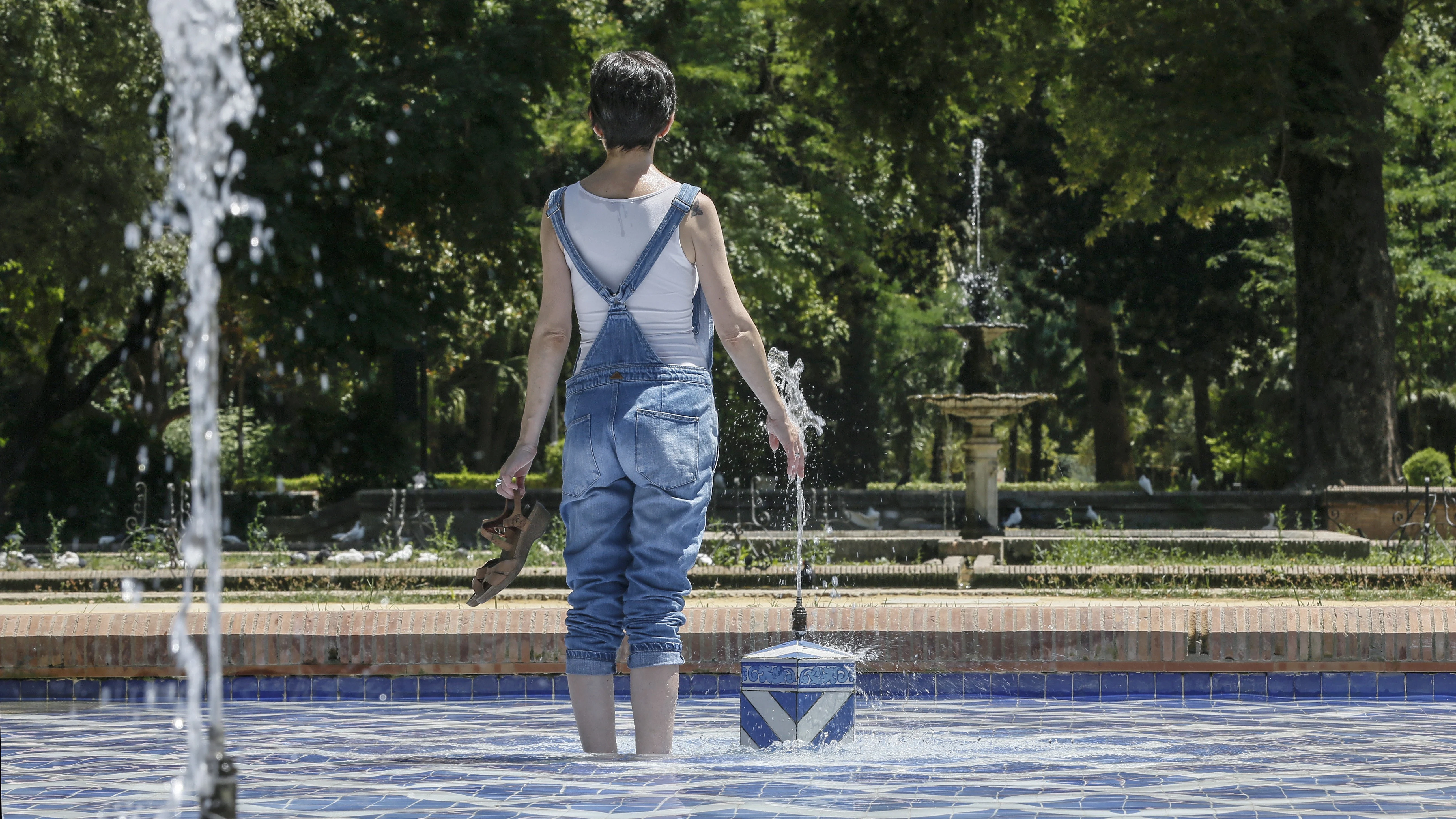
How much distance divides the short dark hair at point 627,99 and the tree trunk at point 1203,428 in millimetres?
35594

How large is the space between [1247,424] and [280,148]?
2538 centimetres

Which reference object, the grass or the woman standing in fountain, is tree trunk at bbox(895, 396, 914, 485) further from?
the woman standing in fountain

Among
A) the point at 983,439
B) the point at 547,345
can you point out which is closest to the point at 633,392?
the point at 547,345

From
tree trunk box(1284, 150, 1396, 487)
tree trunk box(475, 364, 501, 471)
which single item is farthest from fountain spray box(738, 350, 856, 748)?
tree trunk box(475, 364, 501, 471)

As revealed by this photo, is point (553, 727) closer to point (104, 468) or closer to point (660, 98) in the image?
point (660, 98)

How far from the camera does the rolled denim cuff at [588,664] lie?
4172mm

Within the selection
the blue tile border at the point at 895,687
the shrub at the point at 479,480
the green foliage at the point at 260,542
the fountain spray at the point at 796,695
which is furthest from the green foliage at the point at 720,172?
the fountain spray at the point at 796,695

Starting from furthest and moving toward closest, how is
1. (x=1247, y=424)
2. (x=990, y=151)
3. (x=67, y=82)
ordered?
(x=1247, y=424), (x=990, y=151), (x=67, y=82)

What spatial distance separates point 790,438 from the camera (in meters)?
4.23

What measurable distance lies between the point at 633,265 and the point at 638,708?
1218 mm

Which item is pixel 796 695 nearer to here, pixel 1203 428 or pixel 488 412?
pixel 1203 428

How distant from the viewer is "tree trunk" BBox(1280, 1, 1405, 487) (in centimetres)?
1811

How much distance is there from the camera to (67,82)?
16359 mm

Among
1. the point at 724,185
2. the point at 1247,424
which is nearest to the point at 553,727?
the point at 724,185
